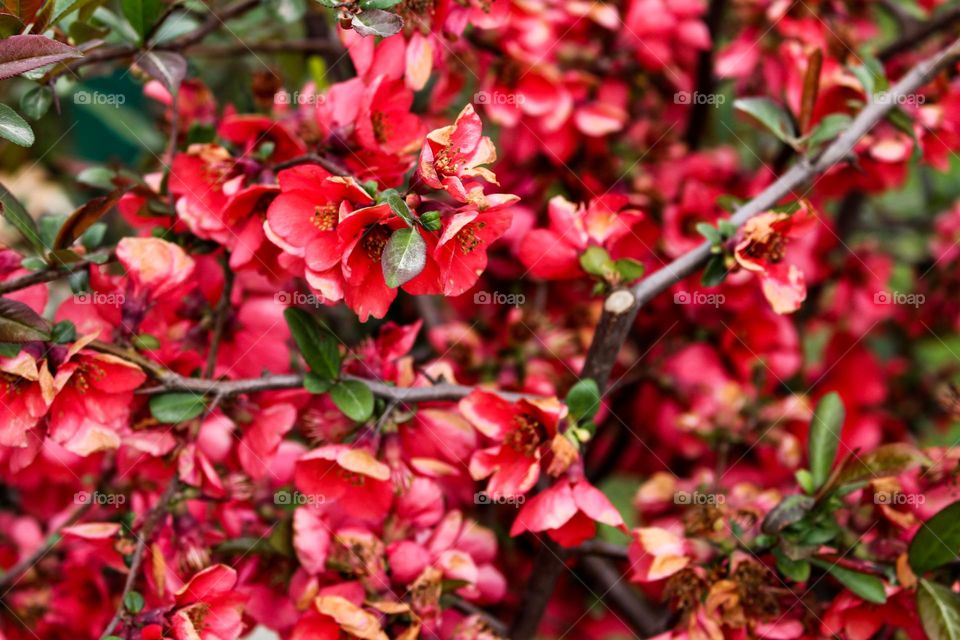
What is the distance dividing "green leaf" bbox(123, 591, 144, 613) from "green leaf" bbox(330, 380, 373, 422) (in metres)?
0.22

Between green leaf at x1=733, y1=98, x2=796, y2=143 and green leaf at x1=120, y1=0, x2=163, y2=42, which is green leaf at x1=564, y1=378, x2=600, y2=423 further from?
green leaf at x1=120, y1=0, x2=163, y2=42

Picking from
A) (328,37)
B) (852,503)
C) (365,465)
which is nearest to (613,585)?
(852,503)

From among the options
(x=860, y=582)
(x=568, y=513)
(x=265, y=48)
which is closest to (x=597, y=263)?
(x=568, y=513)

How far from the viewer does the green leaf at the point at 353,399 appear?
30.8 inches

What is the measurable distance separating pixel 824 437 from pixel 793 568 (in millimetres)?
144

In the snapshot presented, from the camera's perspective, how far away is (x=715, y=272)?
841 millimetres

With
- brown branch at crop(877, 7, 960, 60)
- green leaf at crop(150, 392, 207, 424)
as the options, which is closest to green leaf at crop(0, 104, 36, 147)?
green leaf at crop(150, 392, 207, 424)

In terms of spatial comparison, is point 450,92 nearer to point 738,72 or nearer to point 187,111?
point 187,111

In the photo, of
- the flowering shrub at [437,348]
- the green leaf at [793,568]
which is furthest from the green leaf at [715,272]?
the green leaf at [793,568]

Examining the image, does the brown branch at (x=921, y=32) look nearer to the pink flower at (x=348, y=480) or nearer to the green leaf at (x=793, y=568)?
the green leaf at (x=793, y=568)

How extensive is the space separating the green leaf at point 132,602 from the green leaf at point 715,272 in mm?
561

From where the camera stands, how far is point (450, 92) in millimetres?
1157

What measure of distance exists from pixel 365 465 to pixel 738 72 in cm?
86

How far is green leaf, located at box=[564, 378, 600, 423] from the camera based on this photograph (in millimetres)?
798
